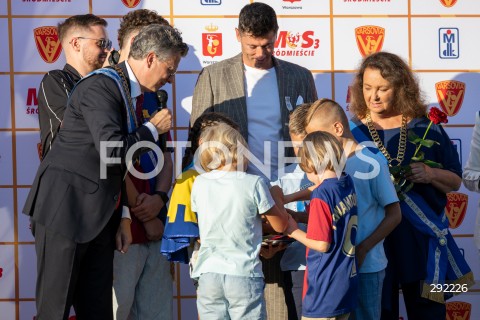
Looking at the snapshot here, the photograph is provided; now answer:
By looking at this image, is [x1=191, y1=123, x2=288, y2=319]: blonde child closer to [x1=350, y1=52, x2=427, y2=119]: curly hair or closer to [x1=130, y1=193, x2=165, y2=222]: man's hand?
[x1=130, y1=193, x2=165, y2=222]: man's hand

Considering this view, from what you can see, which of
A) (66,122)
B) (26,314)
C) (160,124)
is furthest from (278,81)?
(26,314)

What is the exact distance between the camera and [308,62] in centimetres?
547

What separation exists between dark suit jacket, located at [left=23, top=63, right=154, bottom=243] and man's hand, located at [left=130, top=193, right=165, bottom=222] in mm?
394

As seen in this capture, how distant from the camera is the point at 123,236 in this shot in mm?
4023

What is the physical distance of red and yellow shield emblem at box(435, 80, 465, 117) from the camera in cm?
556

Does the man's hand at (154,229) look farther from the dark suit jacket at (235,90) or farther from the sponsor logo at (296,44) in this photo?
the sponsor logo at (296,44)

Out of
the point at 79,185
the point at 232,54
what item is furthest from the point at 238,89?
the point at 79,185

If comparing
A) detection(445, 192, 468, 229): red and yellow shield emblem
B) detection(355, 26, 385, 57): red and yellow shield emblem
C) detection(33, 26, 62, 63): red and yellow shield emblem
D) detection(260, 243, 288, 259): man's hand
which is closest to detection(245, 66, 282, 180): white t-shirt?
detection(260, 243, 288, 259): man's hand

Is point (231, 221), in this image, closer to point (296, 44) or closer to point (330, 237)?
point (330, 237)

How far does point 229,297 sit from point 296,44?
2.15 meters

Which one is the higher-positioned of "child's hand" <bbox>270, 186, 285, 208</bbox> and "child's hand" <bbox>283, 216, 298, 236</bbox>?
"child's hand" <bbox>270, 186, 285, 208</bbox>

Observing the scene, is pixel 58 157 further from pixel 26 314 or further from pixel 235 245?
pixel 26 314

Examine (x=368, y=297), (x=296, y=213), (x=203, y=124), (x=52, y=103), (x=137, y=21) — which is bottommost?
(x=368, y=297)

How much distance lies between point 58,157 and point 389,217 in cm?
151
